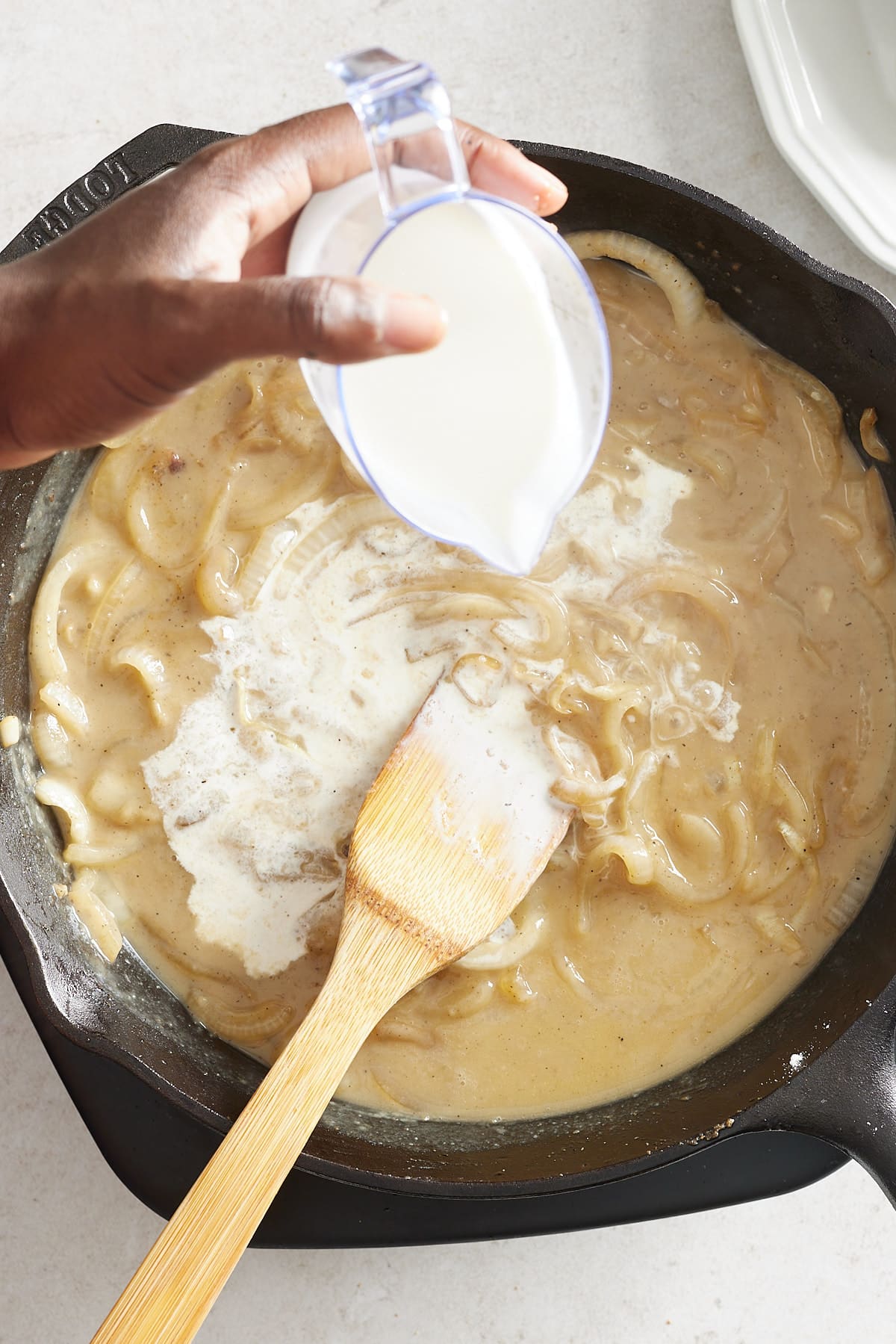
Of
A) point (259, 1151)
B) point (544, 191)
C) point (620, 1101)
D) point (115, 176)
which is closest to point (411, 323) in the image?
point (544, 191)

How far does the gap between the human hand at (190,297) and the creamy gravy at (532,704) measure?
2.01 ft

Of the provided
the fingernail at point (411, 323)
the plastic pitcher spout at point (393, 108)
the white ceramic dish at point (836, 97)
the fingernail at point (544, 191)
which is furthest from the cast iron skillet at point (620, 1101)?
the fingernail at point (411, 323)

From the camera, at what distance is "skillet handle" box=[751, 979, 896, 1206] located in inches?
74.1

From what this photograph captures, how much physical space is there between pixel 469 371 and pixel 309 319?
384 mm

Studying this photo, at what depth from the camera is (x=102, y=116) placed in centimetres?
259

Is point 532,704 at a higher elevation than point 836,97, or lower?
lower

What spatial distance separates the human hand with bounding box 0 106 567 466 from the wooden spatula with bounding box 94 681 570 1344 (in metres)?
0.88

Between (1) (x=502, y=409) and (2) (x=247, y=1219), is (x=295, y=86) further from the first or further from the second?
(2) (x=247, y=1219)

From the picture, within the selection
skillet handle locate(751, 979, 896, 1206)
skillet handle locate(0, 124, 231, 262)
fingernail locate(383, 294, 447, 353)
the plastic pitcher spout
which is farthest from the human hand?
skillet handle locate(751, 979, 896, 1206)

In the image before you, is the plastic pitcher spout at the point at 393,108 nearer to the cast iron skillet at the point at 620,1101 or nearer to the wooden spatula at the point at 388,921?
the cast iron skillet at the point at 620,1101

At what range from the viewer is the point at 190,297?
1412mm

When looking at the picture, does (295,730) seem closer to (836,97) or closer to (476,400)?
(476,400)

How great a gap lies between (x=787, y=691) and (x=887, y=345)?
71 centimetres

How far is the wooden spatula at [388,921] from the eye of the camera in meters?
1.74
